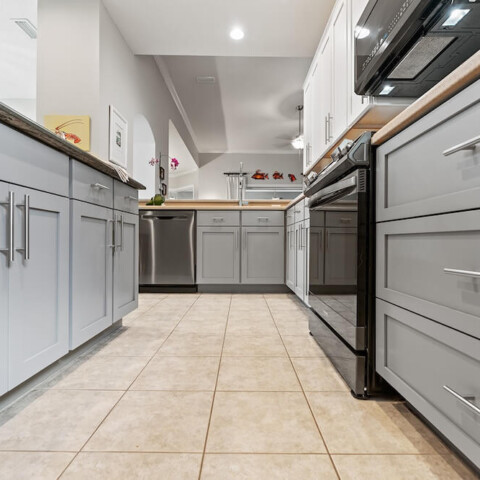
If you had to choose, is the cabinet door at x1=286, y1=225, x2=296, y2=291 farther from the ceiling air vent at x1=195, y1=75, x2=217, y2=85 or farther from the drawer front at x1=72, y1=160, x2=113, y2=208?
the ceiling air vent at x1=195, y1=75, x2=217, y2=85

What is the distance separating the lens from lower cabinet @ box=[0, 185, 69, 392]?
1010mm

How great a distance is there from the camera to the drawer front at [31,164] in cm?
100

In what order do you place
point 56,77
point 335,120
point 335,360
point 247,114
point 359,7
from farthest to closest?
point 247,114 < point 56,77 < point 335,120 < point 359,7 < point 335,360

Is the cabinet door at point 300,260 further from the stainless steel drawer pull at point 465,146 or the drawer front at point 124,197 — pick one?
the stainless steel drawer pull at point 465,146

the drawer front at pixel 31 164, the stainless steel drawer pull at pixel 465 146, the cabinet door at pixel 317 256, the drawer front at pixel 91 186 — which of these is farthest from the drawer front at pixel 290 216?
the stainless steel drawer pull at pixel 465 146

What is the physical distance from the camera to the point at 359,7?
1.80 m

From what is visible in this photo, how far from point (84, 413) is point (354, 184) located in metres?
1.18

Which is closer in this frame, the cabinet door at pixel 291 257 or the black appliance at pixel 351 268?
the black appliance at pixel 351 268

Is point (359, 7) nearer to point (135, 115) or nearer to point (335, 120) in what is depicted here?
point (335, 120)

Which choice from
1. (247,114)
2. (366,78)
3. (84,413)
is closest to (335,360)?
(84,413)

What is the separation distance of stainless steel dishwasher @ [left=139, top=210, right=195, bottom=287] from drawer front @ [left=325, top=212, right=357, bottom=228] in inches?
87.2

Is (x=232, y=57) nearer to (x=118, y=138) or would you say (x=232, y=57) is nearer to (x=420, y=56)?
(x=118, y=138)

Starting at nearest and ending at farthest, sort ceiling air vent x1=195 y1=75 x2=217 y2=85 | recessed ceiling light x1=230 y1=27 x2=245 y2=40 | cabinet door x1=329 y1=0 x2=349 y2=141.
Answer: cabinet door x1=329 y1=0 x2=349 y2=141, recessed ceiling light x1=230 y1=27 x2=245 y2=40, ceiling air vent x1=195 y1=75 x2=217 y2=85

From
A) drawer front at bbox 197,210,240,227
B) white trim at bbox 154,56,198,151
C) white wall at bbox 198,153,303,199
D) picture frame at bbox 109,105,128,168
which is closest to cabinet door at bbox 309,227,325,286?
drawer front at bbox 197,210,240,227
